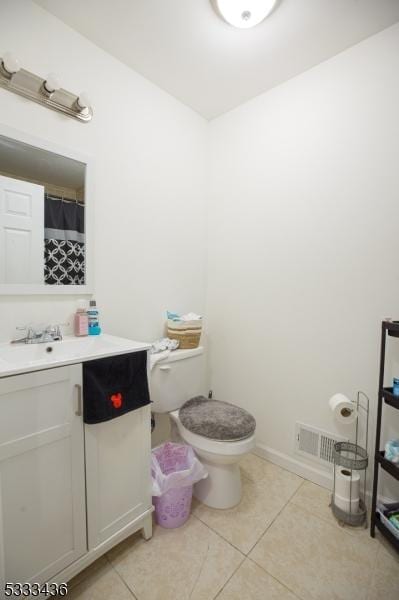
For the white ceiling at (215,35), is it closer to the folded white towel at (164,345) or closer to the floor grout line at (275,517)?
the folded white towel at (164,345)

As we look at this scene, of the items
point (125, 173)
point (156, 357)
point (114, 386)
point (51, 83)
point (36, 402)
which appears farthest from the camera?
point (125, 173)

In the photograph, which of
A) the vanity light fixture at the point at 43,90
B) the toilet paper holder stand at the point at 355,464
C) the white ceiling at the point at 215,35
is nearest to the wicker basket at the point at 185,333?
the toilet paper holder stand at the point at 355,464

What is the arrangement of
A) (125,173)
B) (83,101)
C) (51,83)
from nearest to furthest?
(51,83)
(83,101)
(125,173)

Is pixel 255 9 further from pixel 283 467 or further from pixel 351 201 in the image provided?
pixel 283 467

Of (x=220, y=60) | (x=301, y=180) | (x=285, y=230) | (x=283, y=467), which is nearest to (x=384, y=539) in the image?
(x=283, y=467)

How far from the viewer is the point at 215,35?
1.40 metres

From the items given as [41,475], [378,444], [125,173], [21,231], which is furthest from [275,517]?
[125,173]

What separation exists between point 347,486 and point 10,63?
246 centimetres

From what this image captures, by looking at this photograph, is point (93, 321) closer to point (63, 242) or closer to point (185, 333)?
point (63, 242)

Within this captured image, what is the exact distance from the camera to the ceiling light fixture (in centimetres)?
121

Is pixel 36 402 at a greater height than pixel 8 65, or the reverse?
pixel 8 65

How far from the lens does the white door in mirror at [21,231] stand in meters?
1.19

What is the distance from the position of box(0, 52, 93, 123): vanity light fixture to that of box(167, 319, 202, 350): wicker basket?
1.24 metres

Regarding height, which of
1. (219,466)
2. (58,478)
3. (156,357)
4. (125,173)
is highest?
(125,173)
